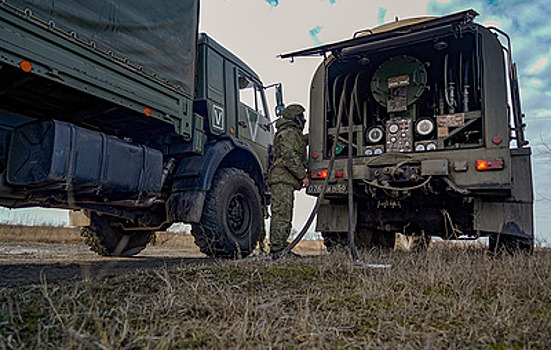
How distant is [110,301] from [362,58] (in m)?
4.29

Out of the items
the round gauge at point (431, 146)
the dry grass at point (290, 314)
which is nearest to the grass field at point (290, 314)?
the dry grass at point (290, 314)

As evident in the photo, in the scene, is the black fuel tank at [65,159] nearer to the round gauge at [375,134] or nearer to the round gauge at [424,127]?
the round gauge at [375,134]

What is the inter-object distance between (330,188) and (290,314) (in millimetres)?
3272

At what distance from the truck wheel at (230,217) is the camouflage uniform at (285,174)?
1.60ft

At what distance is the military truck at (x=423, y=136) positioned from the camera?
429 cm

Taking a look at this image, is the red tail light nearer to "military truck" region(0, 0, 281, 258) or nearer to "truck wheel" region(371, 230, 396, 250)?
"military truck" region(0, 0, 281, 258)

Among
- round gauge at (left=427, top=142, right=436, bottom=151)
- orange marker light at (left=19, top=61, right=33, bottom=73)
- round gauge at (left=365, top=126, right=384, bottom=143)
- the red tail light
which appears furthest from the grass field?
round gauge at (left=365, top=126, right=384, bottom=143)

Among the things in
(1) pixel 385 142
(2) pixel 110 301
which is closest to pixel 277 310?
(2) pixel 110 301

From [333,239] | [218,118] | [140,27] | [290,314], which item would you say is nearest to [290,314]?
[290,314]

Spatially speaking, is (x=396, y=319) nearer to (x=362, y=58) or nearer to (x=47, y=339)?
(x=47, y=339)

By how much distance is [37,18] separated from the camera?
3025mm

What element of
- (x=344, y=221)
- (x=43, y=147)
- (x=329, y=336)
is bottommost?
(x=329, y=336)

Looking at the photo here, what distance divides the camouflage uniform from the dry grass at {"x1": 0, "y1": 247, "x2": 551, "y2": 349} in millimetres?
2500

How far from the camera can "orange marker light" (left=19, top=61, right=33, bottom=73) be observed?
9.50 ft
